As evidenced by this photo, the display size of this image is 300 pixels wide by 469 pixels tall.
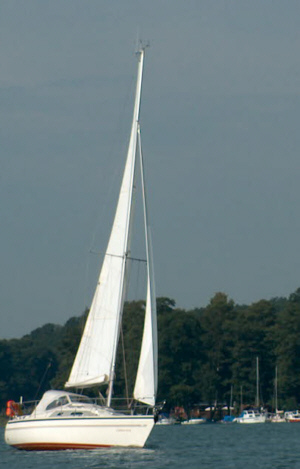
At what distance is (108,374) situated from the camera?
144 ft

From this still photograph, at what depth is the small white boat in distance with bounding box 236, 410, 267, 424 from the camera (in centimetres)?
10828

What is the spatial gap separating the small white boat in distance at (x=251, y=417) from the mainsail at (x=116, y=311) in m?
65.9

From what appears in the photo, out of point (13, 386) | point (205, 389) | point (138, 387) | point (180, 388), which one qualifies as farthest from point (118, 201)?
point (13, 386)

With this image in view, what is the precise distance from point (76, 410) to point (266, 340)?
7716cm

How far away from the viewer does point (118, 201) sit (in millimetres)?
45875

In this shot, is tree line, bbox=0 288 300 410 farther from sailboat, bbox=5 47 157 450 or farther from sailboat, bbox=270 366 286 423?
sailboat, bbox=5 47 157 450

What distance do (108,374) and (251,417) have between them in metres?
68.0

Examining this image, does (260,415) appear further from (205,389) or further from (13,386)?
(13,386)

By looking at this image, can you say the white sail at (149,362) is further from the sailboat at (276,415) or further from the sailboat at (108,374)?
the sailboat at (276,415)

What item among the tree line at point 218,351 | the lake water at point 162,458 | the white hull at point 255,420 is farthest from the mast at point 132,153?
the white hull at point 255,420

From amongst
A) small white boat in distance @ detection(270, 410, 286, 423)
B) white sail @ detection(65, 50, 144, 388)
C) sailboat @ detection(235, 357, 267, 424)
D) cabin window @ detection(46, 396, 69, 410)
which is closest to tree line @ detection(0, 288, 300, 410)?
sailboat @ detection(235, 357, 267, 424)

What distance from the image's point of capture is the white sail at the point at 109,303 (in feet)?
145

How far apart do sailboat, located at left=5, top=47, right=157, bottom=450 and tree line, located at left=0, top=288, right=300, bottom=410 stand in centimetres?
6216

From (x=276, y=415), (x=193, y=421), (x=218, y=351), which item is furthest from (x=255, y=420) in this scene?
(x=218, y=351)
